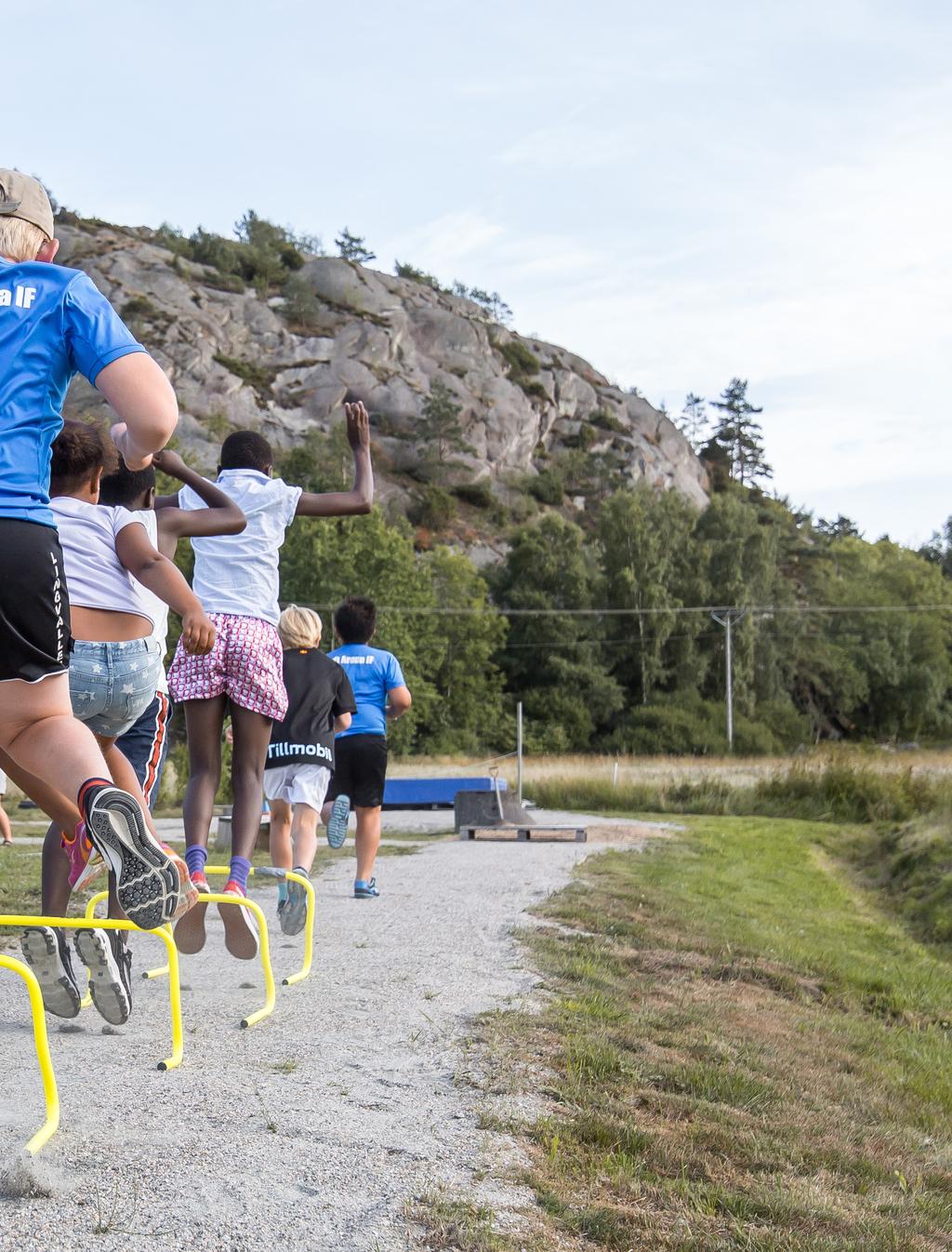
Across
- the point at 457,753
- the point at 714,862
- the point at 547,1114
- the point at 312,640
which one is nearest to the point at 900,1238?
the point at 547,1114

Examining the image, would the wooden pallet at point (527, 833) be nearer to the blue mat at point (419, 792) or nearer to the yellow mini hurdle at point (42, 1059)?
the blue mat at point (419, 792)

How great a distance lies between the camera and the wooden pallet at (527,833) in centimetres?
1645

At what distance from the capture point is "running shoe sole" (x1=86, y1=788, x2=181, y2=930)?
2.99 m

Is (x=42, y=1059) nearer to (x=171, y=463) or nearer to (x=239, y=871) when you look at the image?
(x=239, y=871)

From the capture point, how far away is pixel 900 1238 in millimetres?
3256

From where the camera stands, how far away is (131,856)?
301 cm

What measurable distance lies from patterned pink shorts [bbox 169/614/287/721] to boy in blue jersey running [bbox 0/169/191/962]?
6.47 feet

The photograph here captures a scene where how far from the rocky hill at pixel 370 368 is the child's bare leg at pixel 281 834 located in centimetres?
7251

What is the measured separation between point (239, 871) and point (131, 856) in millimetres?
2039

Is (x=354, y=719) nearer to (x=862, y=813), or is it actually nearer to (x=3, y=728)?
(x=3, y=728)

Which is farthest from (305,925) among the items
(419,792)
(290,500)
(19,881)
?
(419,792)

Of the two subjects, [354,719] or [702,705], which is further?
[702,705]

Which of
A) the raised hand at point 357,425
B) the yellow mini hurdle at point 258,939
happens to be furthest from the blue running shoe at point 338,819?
the raised hand at point 357,425

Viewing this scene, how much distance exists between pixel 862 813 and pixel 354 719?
18.0 metres
